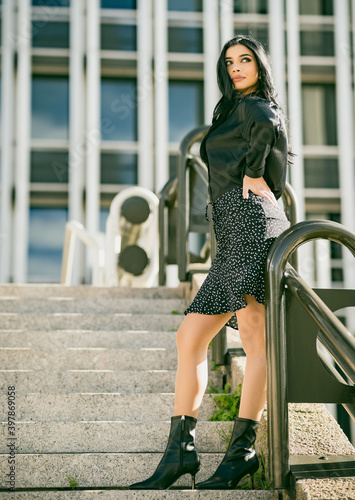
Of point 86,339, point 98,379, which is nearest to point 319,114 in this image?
point 86,339

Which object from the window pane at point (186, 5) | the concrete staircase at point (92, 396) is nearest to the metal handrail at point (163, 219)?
the concrete staircase at point (92, 396)

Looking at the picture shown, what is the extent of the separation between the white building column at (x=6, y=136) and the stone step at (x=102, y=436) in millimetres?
12009

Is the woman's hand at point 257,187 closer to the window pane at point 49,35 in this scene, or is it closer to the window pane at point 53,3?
the window pane at point 49,35

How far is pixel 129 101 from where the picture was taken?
51.7ft

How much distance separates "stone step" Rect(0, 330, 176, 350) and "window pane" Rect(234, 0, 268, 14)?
1351 centimetres

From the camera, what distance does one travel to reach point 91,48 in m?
→ 15.5

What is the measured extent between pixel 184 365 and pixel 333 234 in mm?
716

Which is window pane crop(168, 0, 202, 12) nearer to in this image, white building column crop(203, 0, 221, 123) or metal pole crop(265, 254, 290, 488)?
white building column crop(203, 0, 221, 123)

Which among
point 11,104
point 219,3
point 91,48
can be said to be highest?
point 219,3

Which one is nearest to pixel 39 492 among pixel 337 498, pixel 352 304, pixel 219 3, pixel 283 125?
pixel 337 498

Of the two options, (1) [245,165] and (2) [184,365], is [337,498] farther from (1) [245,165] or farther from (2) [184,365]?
(1) [245,165]

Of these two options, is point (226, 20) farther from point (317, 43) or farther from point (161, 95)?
point (161, 95)

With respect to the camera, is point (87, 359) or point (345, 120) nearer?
point (87, 359)

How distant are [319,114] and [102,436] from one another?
14.2m
